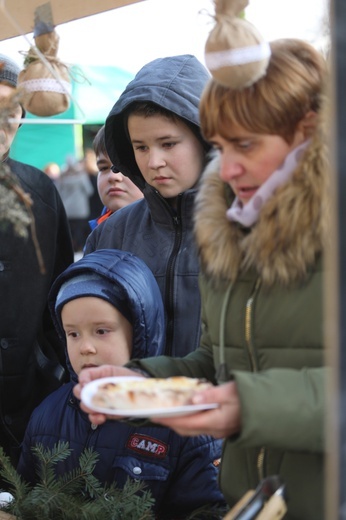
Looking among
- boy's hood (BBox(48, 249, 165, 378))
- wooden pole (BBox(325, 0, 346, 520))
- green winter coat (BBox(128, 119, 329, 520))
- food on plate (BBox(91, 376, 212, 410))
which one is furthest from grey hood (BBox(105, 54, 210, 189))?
wooden pole (BBox(325, 0, 346, 520))

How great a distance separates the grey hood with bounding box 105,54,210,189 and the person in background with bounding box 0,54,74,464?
27cm

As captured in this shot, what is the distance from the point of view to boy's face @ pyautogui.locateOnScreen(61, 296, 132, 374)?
6.57 ft

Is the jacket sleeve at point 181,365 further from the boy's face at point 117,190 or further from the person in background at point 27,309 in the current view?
the boy's face at point 117,190

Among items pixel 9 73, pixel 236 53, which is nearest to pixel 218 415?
pixel 236 53

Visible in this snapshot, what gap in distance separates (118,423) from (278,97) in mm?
997

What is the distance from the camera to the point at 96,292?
6.66 ft

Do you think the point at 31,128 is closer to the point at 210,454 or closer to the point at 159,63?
the point at 159,63

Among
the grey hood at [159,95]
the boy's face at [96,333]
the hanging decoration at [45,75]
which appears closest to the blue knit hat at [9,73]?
the grey hood at [159,95]

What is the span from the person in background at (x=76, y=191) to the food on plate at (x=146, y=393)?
329 centimetres

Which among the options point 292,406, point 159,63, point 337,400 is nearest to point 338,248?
point 337,400

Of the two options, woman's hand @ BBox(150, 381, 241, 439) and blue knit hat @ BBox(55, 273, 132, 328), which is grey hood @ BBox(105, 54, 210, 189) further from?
woman's hand @ BBox(150, 381, 241, 439)

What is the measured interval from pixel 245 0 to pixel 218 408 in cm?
73

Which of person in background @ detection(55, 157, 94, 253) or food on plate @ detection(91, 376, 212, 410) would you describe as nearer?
food on plate @ detection(91, 376, 212, 410)

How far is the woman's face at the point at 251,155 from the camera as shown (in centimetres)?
139
